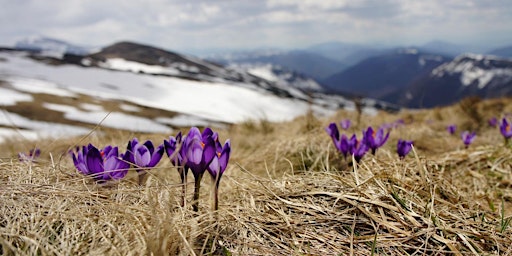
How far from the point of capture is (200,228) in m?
1.48

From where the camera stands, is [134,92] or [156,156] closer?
[156,156]

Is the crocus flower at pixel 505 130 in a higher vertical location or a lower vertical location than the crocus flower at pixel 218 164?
lower

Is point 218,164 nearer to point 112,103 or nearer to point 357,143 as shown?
point 357,143

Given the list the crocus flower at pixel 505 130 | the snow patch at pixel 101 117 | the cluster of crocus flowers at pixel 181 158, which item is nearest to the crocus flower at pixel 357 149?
the cluster of crocus flowers at pixel 181 158

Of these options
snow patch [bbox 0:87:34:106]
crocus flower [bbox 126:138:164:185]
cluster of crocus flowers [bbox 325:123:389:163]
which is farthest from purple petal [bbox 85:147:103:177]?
snow patch [bbox 0:87:34:106]

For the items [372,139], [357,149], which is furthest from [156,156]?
[372,139]

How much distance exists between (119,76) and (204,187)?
3944 centimetres

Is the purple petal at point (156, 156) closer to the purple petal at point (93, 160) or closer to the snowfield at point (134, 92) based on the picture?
the purple petal at point (93, 160)

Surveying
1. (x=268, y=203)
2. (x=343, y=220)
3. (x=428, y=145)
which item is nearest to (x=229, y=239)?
(x=268, y=203)

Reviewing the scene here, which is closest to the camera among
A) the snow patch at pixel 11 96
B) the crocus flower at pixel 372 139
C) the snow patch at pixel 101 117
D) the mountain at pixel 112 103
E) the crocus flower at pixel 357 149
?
the crocus flower at pixel 357 149

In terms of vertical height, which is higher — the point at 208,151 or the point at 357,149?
the point at 208,151

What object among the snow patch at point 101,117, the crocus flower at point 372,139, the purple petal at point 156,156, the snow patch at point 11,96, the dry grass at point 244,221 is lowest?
the snow patch at point 101,117

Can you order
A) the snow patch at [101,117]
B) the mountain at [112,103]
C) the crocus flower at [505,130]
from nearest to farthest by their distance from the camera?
1. the crocus flower at [505,130]
2. the mountain at [112,103]
3. the snow patch at [101,117]

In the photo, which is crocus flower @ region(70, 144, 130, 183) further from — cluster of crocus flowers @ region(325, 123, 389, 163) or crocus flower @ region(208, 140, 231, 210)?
cluster of crocus flowers @ region(325, 123, 389, 163)
